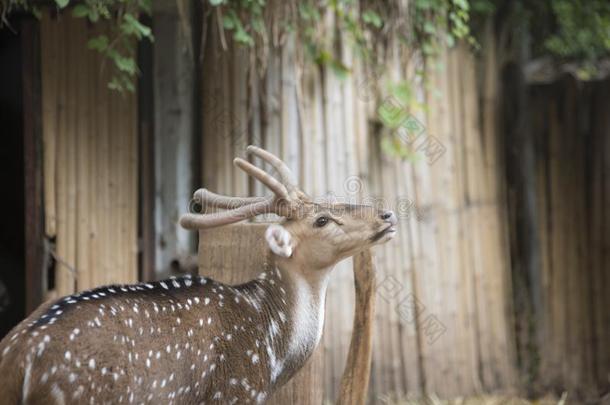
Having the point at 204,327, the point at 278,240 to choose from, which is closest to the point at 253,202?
the point at 278,240

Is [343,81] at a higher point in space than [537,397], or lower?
higher

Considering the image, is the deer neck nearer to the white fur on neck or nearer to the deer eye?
the white fur on neck

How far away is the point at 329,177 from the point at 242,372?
261 cm

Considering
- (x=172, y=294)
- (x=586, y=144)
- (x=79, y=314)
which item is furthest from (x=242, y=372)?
(x=586, y=144)

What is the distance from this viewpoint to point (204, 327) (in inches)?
153

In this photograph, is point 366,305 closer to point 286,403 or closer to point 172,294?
point 286,403

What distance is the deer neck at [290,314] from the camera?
4.13 meters

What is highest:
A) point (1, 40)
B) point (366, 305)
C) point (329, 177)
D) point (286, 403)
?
point (1, 40)

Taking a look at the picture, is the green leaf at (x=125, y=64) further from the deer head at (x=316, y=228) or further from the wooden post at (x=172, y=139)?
the deer head at (x=316, y=228)

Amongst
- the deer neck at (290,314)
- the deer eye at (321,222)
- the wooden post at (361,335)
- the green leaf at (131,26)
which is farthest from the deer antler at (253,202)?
the green leaf at (131,26)

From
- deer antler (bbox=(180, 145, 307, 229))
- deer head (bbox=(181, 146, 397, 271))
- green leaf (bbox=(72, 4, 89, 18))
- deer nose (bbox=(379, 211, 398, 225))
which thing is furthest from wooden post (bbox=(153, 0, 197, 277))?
deer nose (bbox=(379, 211, 398, 225))

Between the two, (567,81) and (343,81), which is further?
(567,81)

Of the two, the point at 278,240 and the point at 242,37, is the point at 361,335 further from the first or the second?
the point at 242,37

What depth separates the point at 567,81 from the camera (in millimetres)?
7770
